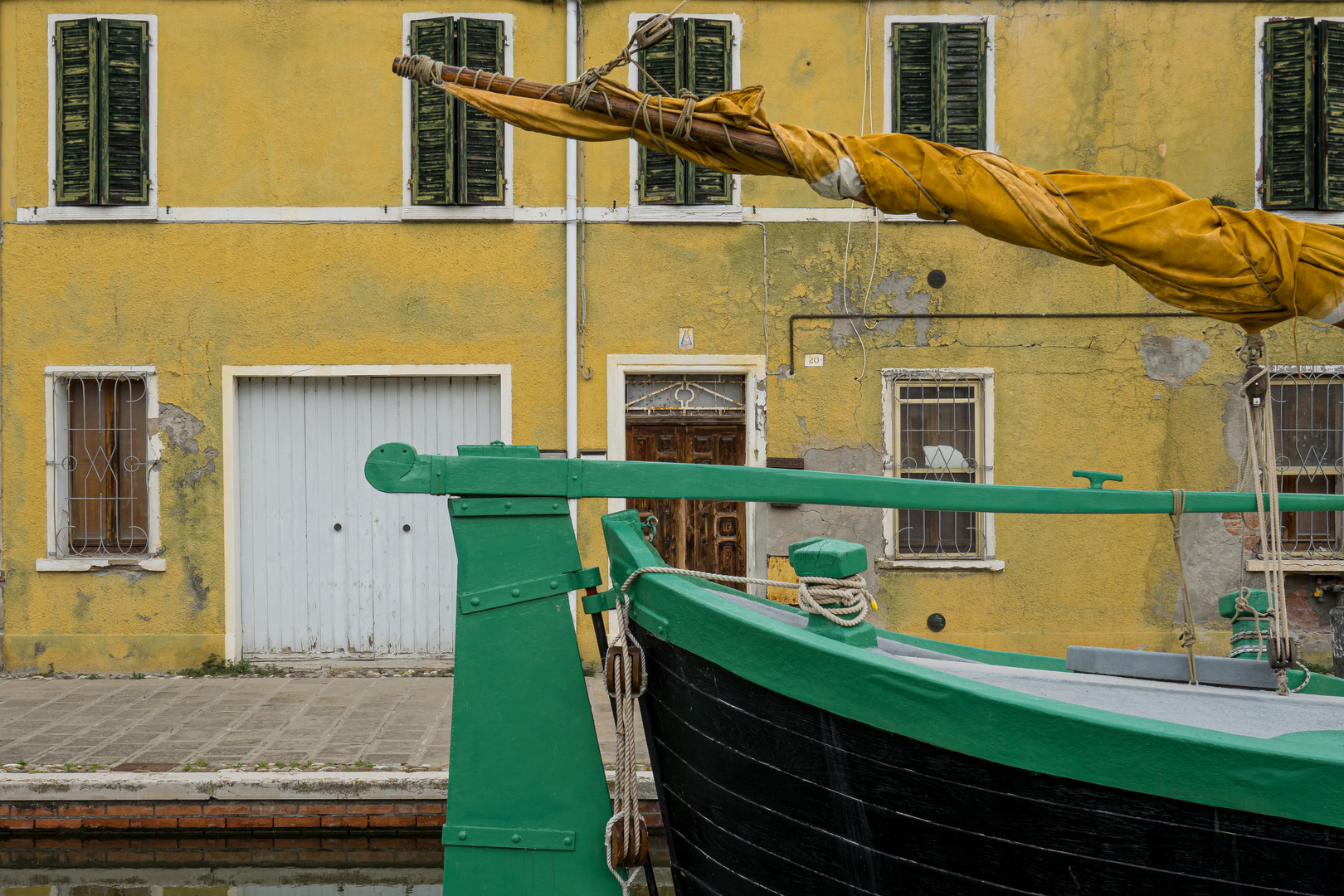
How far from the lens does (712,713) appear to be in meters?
2.79

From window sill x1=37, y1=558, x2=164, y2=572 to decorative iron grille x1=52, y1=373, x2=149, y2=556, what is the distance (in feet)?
0.62

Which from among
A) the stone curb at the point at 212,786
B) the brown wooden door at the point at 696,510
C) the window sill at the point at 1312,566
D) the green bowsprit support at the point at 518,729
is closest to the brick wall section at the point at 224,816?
the stone curb at the point at 212,786

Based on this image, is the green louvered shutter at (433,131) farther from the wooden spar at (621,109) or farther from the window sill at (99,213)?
the wooden spar at (621,109)

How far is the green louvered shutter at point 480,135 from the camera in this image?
27.3ft

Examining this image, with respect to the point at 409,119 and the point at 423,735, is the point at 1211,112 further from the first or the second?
the point at 423,735

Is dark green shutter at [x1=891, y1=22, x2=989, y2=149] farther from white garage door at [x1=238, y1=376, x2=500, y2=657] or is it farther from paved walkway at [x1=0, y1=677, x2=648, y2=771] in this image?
paved walkway at [x1=0, y1=677, x2=648, y2=771]

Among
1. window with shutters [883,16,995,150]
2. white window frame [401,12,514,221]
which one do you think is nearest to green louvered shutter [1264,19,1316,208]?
window with shutters [883,16,995,150]

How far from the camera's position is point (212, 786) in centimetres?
544

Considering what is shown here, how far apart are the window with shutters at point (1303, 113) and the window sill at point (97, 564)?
1024 cm

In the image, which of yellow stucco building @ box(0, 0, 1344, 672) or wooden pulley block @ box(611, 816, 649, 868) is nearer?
wooden pulley block @ box(611, 816, 649, 868)

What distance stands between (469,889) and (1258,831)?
83.2 inches

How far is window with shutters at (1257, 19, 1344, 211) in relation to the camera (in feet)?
27.1

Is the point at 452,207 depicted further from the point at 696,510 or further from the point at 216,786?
the point at 216,786

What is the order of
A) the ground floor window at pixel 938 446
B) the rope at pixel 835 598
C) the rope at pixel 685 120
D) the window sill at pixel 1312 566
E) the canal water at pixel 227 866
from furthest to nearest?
the ground floor window at pixel 938 446
the window sill at pixel 1312 566
the canal water at pixel 227 866
the rope at pixel 685 120
the rope at pixel 835 598
